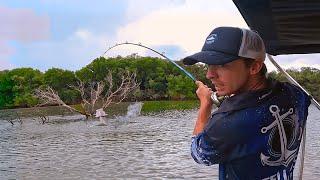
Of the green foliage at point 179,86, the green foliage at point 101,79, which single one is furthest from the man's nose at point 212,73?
the green foliage at point 179,86

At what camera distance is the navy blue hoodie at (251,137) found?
1.47 meters

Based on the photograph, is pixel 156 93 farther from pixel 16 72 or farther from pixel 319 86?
pixel 319 86

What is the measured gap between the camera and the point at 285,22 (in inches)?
87.1

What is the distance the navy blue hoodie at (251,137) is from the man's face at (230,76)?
0.03 m

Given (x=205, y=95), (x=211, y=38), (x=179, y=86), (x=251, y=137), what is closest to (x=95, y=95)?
(x=179, y=86)

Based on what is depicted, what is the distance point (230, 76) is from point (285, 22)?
2.66 feet

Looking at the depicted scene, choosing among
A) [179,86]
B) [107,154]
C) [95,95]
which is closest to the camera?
[107,154]

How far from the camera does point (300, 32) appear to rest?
95.9 inches

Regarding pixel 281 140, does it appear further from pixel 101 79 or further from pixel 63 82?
pixel 63 82

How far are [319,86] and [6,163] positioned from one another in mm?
14203

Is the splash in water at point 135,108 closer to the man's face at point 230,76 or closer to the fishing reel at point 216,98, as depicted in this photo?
the fishing reel at point 216,98

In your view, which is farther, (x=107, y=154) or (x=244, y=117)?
(x=107, y=154)

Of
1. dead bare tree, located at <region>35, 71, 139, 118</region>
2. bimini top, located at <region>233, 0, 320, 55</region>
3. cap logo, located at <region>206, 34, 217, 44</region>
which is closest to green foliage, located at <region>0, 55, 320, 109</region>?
dead bare tree, located at <region>35, 71, 139, 118</region>

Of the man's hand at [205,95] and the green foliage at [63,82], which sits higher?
the green foliage at [63,82]
